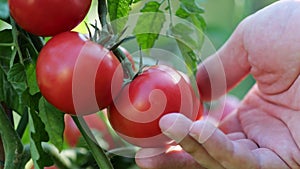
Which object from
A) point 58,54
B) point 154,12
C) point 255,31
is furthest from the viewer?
point 255,31

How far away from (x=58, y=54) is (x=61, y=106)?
0.05 m

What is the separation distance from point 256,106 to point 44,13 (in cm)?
43

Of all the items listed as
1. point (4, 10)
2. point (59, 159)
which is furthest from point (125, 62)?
point (59, 159)

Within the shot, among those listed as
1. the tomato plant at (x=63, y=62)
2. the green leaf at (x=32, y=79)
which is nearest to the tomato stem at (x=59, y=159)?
the tomato plant at (x=63, y=62)

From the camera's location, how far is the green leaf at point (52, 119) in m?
0.67

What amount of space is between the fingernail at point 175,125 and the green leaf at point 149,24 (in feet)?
0.54

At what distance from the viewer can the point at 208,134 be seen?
2.07 feet

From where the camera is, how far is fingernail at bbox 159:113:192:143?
59 centimetres

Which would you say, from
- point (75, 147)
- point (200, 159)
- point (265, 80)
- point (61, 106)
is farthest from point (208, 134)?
point (75, 147)

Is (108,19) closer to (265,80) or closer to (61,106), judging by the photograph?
(61,106)

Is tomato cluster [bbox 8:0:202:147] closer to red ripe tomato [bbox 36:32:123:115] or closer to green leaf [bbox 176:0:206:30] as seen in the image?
red ripe tomato [bbox 36:32:123:115]

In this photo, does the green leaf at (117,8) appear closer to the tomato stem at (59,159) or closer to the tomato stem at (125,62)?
the tomato stem at (125,62)

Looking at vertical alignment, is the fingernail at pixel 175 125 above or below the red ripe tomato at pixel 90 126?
above

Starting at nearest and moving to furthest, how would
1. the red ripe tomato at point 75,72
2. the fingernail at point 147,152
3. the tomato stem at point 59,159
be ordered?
1. the red ripe tomato at point 75,72
2. the fingernail at point 147,152
3. the tomato stem at point 59,159
